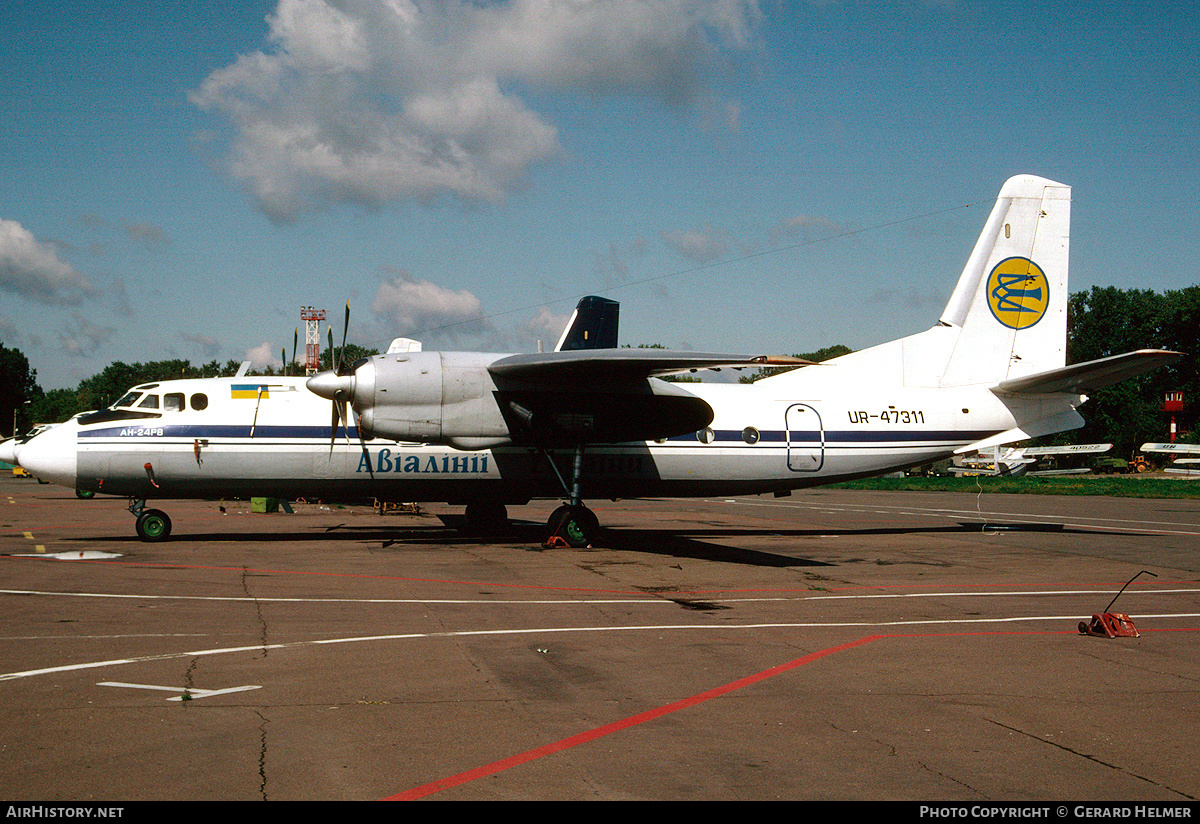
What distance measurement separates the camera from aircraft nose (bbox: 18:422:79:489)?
16.9m

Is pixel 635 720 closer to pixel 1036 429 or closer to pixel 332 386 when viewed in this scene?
pixel 332 386

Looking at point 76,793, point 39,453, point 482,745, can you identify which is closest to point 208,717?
point 76,793

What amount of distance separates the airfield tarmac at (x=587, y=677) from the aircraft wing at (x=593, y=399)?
2794mm

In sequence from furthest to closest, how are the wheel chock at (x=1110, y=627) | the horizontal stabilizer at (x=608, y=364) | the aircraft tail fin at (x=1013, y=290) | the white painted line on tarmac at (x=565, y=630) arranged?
the aircraft tail fin at (x=1013, y=290) → the horizontal stabilizer at (x=608, y=364) → the wheel chock at (x=1110, y=627) → the white painted line on tarmac at (x=565, y=630)

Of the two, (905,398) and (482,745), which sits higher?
(905,398)

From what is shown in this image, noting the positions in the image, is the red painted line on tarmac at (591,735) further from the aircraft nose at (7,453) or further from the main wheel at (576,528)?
the aircraft nose at (7,453)

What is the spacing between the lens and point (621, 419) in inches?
709

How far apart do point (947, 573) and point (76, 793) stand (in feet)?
43.7

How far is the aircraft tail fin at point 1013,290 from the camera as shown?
20906 millimetres

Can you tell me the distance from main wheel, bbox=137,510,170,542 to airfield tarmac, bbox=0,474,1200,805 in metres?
1.08

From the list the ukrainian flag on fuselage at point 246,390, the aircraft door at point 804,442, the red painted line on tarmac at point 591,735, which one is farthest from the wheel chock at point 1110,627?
the ukrainian flag on fuselage at point 246,390

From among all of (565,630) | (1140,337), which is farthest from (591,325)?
(1140,337)

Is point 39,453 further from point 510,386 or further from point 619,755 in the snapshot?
point 619,755

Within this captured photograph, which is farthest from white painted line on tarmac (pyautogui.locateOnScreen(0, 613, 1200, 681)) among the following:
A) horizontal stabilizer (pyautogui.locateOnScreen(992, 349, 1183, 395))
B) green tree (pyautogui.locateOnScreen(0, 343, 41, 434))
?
green tree (pyautogui.locateOnScreen(0, 343, 41, 434))
